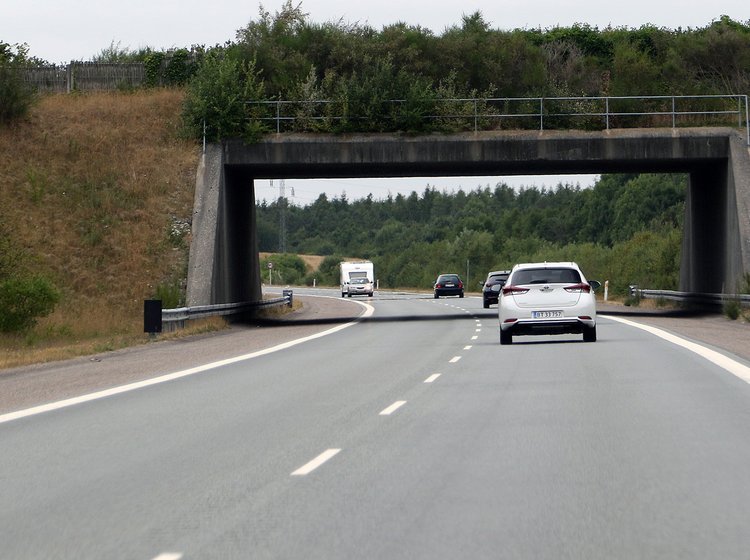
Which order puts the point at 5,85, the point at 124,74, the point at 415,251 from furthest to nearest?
the point at 415,251
the point at 124,74
the point at 5,85

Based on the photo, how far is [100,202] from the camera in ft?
138

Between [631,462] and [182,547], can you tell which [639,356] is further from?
[182,547]

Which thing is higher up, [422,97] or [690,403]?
[422,97]

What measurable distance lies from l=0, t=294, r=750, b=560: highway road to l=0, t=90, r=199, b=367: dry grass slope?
1590 cm

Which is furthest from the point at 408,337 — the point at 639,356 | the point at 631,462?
the point at 631,462

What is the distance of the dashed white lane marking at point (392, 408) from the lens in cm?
1427

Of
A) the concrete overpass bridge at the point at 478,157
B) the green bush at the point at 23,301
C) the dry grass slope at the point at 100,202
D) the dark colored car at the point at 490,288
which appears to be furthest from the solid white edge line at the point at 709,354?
the dark colored car at the point at 490,288

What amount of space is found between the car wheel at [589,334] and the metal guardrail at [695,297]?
11.4m

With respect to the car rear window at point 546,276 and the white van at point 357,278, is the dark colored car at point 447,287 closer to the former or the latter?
the white van at point 357,278

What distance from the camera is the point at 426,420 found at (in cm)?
1358

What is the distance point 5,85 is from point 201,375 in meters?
30.9

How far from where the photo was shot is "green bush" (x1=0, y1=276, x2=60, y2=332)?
98.7ft

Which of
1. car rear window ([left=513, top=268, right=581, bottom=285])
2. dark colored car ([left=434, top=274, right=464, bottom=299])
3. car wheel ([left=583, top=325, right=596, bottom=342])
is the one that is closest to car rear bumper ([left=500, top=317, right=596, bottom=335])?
car wheel ([left=583, top=325, right=596, bottom=342])

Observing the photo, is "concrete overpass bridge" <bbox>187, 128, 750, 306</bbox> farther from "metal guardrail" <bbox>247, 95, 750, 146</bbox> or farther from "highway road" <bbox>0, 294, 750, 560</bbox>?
"highway road" <bbox>0, 294, 750, 560</bbox>
